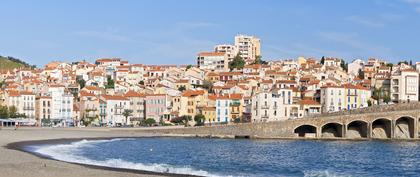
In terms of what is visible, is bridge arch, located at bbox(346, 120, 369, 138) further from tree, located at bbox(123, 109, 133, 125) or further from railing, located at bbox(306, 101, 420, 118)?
tree, located at bbox(123, 109, 133, 125)

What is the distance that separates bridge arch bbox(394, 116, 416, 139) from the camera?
8219cm

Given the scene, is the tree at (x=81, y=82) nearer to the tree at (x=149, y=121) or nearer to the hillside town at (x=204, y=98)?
the hillside town at (x=204, y=98)

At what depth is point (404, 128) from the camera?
274 feet

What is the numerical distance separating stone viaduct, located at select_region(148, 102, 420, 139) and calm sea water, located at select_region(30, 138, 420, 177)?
607 inches

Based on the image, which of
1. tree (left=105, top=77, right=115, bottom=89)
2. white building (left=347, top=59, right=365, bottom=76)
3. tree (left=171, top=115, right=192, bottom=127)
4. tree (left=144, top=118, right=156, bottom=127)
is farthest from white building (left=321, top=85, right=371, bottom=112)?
tree (left=105, top=77, right=115, bottom=89)

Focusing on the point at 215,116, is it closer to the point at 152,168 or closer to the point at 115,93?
the point at 115,93

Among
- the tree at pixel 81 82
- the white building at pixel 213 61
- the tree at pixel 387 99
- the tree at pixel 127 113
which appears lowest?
the tree at pixel 127 113

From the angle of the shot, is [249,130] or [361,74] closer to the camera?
[249,130]

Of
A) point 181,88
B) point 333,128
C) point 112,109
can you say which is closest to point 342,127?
point 333,128

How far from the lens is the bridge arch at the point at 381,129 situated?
83.8m

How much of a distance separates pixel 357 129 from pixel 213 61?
87.8 meters

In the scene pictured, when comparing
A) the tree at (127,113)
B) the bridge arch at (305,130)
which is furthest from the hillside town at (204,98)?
the bridge arch at (305,130)

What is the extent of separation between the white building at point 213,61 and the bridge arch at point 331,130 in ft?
267

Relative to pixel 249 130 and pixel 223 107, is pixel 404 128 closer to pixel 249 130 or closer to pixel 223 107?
pixel 249 130
